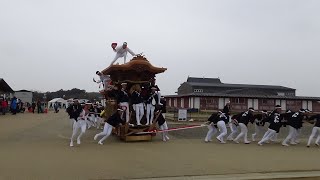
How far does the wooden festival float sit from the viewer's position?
16.1m

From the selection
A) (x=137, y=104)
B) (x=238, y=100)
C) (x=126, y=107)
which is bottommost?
(x=126, y=107)

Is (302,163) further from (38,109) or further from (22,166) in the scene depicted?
(38,109)

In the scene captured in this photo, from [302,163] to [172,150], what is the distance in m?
4.33

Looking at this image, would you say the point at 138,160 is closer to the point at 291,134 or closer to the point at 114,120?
the point at 114,120

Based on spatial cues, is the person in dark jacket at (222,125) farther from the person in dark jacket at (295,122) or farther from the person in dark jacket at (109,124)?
the person in dark jacket at (109,124)

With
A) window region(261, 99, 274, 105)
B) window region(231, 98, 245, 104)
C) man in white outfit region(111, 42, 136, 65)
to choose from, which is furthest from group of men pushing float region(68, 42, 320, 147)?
window region(261, 99, 274, 105)

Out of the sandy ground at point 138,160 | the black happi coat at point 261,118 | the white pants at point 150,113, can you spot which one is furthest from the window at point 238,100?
the sandy ground at point 138,160

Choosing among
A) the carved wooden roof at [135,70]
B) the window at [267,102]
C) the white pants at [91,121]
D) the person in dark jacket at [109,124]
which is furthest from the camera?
the window at [267,102]

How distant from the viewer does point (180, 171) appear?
9.23m

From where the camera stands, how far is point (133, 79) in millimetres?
17156

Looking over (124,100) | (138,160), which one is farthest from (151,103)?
(138,160)

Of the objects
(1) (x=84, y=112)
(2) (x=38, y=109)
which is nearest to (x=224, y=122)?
(1) (x=84, y=112)

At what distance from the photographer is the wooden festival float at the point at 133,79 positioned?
1614 cm

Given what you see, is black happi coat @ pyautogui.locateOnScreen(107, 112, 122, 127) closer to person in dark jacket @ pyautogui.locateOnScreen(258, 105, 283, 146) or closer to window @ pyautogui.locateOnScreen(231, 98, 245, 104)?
person in dark jacket @ pyautogui.locateOnScreen(258, 105, 283, 146)
